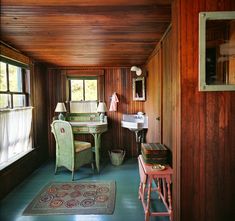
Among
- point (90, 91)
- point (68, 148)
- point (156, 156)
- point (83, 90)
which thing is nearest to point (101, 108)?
point (90, 91)

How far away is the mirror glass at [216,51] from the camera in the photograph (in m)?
1.33

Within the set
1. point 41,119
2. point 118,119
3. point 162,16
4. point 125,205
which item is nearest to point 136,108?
point 118,119

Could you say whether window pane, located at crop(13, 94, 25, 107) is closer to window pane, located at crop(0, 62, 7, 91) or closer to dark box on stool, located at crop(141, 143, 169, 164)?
window pane, located at crop(0, 62, 7, 91)

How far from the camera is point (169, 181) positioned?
2.04m

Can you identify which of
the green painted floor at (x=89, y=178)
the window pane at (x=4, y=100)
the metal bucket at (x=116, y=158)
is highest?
the window pane at (x=4, y=100)

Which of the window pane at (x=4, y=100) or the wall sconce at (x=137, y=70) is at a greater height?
the wall sconce at (x=137, y=70)

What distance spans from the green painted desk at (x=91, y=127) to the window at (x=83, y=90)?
439 millimetres

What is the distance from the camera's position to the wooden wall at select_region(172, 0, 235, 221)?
1343 mm

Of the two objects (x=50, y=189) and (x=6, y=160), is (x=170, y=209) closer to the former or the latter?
(x=50, y=189)

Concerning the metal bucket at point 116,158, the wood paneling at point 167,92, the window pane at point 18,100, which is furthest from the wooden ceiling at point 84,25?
the metal bucket at point 116,158

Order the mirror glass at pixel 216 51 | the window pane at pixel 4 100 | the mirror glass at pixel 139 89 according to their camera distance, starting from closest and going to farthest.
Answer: the mirror glass at pixel 216 51 < the window pane at pixel 4 100 < the mirror glass at pixel 139 89

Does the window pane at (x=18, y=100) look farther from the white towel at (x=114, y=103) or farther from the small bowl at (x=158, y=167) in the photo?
the small bowl at (x=158, y=167)

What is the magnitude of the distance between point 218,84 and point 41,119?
12.6 ft

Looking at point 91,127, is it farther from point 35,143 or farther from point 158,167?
point 158,167
